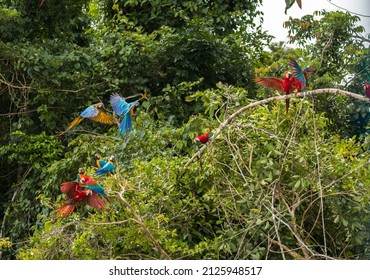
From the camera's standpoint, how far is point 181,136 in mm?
3314

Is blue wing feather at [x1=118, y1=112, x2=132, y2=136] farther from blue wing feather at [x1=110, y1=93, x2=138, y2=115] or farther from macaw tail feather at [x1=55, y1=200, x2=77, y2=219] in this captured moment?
macaw tail feather at [x1=55, y1=200, x2=77, y2=219]

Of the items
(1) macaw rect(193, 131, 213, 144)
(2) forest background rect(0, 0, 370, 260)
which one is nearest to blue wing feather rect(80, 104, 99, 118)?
(2) forest background rect(0, 0, 370, 260)

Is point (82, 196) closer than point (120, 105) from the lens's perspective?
Yes

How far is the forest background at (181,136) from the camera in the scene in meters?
2.62

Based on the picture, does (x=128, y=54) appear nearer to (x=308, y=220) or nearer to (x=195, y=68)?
(x=195, y=68)

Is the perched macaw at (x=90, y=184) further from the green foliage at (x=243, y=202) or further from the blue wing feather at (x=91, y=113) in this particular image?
the blue wing feather at (x=91, y=113)

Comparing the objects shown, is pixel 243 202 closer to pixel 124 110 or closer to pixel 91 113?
pixel 124 110

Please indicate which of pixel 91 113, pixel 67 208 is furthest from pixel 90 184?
pixel 91 113

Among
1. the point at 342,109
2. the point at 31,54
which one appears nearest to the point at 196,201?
the point at 342,109

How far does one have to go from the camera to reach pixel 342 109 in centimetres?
397

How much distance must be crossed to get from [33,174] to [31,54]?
26.1 inches

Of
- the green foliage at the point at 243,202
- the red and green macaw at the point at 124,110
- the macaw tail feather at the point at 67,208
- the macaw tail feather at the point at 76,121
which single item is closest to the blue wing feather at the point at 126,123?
the red and green macaw at the point at 124,110

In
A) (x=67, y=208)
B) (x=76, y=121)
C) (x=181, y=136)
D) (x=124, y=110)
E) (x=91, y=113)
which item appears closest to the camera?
(x=67, y=208)

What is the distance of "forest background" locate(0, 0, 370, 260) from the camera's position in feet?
8.61
